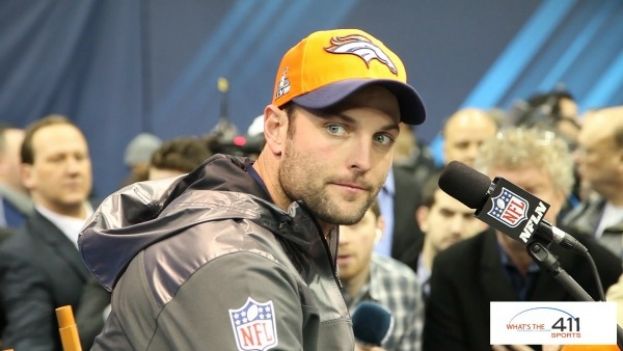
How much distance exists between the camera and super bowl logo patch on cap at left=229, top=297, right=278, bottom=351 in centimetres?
176

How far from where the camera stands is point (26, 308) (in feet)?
12.8

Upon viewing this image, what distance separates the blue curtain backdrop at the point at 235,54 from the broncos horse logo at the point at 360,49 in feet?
20.7

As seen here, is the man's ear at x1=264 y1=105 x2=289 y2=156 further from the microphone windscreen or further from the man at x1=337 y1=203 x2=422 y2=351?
the man at x1=337 y1=203 x2=422 y2=351

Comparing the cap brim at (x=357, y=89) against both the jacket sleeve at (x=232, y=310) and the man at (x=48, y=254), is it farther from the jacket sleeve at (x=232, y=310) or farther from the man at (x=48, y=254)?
the man at (x=48, y=254)

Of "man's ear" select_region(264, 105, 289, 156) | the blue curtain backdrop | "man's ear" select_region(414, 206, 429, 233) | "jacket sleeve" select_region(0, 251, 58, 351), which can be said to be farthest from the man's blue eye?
the blue curtain backdrop

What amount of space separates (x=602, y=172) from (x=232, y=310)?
9.95 feet

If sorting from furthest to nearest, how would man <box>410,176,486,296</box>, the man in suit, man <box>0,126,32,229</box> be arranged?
1. man <box>0,126,32,229</box>
2. the man in suit
3. man <box>410,176,486,296</box>

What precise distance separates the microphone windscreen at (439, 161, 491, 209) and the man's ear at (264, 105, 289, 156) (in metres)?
0.32

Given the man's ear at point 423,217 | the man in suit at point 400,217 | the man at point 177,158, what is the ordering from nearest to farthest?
1. the man at point 177,158
2. the man's ear at point 423,217
3. the man in suit at point 400,217

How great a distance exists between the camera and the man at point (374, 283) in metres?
3.79

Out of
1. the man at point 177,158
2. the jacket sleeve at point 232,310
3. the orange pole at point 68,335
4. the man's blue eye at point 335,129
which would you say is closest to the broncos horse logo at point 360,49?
the man's blue eye at point 335,129

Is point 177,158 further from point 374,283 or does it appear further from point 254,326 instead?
point 254,326

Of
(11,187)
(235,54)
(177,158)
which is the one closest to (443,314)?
(177,158)

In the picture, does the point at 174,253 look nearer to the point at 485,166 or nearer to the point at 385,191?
the point at 485,166
